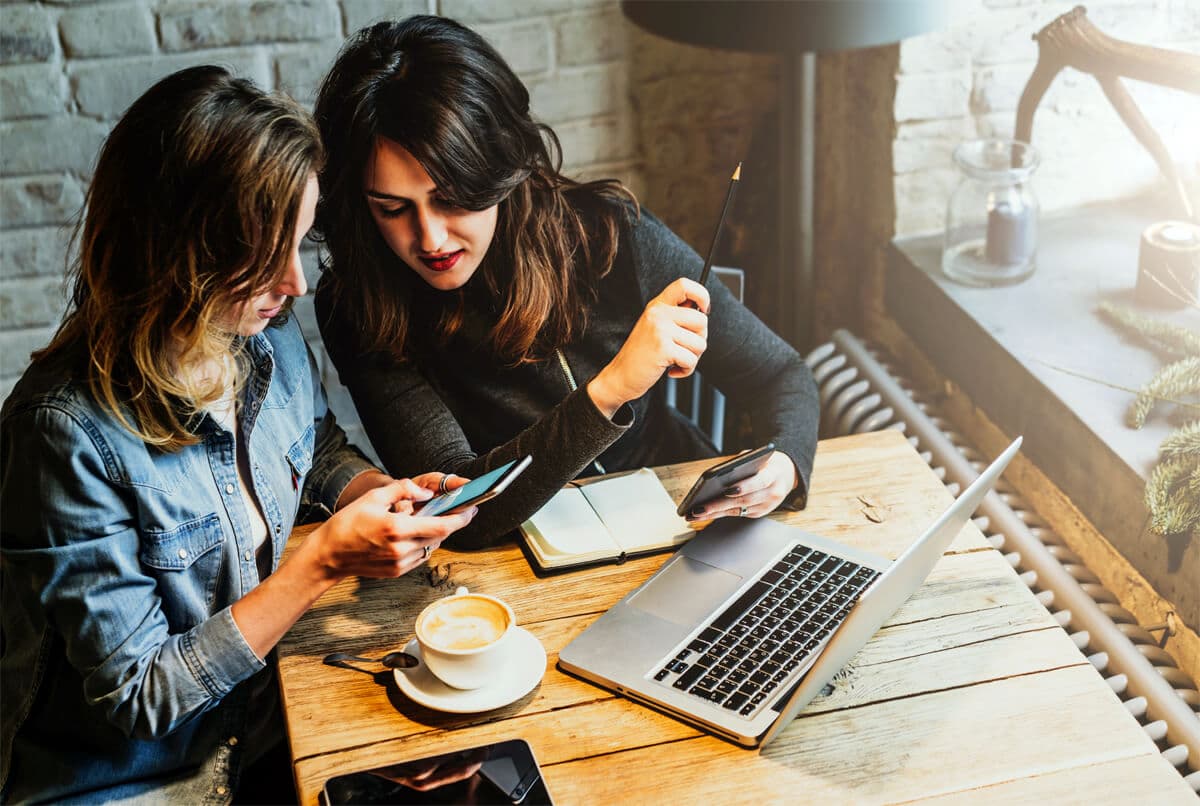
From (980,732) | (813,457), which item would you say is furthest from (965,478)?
(980,732)

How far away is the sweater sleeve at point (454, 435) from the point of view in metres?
1.34

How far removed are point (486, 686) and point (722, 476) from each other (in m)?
0.37

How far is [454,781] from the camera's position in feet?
3.29

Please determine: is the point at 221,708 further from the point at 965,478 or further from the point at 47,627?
the point at 965,478

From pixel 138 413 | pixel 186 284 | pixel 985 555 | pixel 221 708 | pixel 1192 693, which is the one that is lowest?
pixel 1192 693

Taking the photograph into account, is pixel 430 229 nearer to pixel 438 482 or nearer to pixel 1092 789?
pixel 438 482

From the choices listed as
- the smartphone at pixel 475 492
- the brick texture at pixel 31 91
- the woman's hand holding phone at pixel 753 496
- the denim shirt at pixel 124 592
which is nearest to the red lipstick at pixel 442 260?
the denim shirt at pixel 124 592

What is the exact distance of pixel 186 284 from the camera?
1.13 metres

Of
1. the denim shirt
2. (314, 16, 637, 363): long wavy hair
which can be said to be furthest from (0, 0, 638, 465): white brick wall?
the denim shirt

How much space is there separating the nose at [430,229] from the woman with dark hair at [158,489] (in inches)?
8.6

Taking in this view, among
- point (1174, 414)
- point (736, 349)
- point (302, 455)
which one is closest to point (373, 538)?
point (302, 455)

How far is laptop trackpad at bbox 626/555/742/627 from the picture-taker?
122cm

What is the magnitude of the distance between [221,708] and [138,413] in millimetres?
370

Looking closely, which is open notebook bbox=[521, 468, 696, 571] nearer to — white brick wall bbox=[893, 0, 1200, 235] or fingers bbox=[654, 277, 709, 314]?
fingers bbox=[654, 277, 709, 314]
